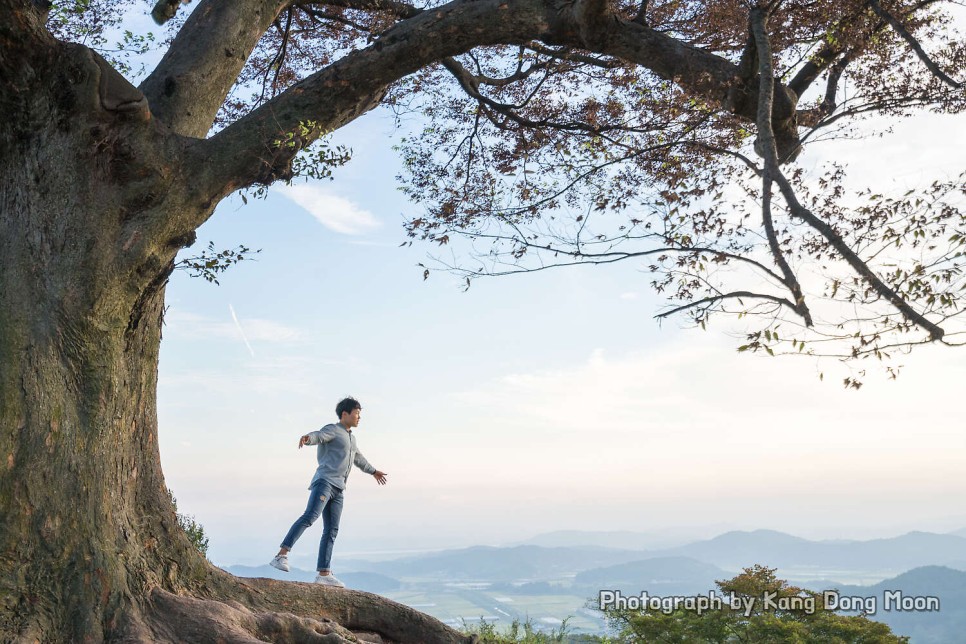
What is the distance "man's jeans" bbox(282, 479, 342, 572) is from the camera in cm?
830

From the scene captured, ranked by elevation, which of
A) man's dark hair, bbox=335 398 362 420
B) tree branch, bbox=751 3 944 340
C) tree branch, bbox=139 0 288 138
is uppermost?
tree branch, bbox=139 0 288 138

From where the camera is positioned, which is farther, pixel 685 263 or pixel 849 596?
pixel 849 596

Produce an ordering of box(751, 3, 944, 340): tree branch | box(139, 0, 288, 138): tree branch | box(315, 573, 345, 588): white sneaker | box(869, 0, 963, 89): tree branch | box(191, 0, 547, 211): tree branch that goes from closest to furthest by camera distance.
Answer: box(751, 3, 944, 340): tree branch, box(869, 0, 963, 89): tree branch, box(191, 0, 547, 211): tree branch, box(139, 0, 288, 138): tree branch, box(315, 573, 345, 588): white sneaker

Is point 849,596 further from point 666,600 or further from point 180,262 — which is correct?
point 180,262

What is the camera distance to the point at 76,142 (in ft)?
18.5

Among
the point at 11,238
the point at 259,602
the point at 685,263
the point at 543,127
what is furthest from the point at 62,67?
the point at 543,127

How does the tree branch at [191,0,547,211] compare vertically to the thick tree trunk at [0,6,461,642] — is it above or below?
above

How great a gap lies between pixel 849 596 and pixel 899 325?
17.6 feet

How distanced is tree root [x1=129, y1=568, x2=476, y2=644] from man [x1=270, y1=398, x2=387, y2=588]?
1032 millimetres

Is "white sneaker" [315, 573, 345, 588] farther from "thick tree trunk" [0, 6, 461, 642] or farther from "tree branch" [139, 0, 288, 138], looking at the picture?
"tree branch" [139, 0, 288, 138]

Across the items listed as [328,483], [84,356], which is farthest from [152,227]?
[328,483]

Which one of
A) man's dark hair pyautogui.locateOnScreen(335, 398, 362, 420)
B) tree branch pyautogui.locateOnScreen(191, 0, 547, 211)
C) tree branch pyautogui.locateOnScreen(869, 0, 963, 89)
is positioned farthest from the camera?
man's dark hair pyautogui.locateOnScreen(335, 398, 362, 420)

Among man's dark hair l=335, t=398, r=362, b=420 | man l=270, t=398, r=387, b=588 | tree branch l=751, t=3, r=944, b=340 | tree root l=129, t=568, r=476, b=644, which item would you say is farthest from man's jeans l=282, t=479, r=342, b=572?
tree branch l=751, t=3, r=944, b=340

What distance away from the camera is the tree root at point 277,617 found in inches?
216
